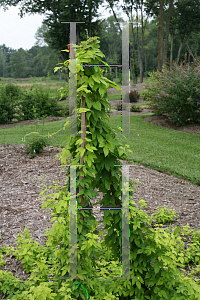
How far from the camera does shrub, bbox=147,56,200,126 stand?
906 centimetres

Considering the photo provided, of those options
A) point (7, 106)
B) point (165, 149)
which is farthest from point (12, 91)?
point (165, 149)

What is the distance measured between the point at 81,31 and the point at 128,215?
2152cm

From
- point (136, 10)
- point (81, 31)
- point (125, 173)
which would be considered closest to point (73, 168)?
point (125, 173)

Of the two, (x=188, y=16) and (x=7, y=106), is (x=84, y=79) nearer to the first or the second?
(x=7, y=106)

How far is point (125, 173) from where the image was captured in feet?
5.34

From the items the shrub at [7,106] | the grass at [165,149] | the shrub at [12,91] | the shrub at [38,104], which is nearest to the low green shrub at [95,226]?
the grass at [165,149]

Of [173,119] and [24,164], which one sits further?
[173,119]

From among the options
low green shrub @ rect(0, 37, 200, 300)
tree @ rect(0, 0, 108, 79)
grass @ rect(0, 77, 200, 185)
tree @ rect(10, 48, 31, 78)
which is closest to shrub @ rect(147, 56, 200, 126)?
grass @ rect(0, 77, 200, 185)

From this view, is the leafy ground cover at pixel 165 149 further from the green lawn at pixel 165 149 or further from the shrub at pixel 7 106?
the shrub at pixel 7 106

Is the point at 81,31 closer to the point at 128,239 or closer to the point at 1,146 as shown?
the point at 1,146

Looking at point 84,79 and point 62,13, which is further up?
point 62,13

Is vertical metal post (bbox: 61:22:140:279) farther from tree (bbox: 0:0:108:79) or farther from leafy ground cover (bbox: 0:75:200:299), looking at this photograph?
tree (bbox: 0:0:108:79)

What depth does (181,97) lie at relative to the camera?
9141 mm

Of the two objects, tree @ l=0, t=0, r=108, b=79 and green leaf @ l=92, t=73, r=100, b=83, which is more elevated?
tree @ l=0, t=0, r=108, b=79
